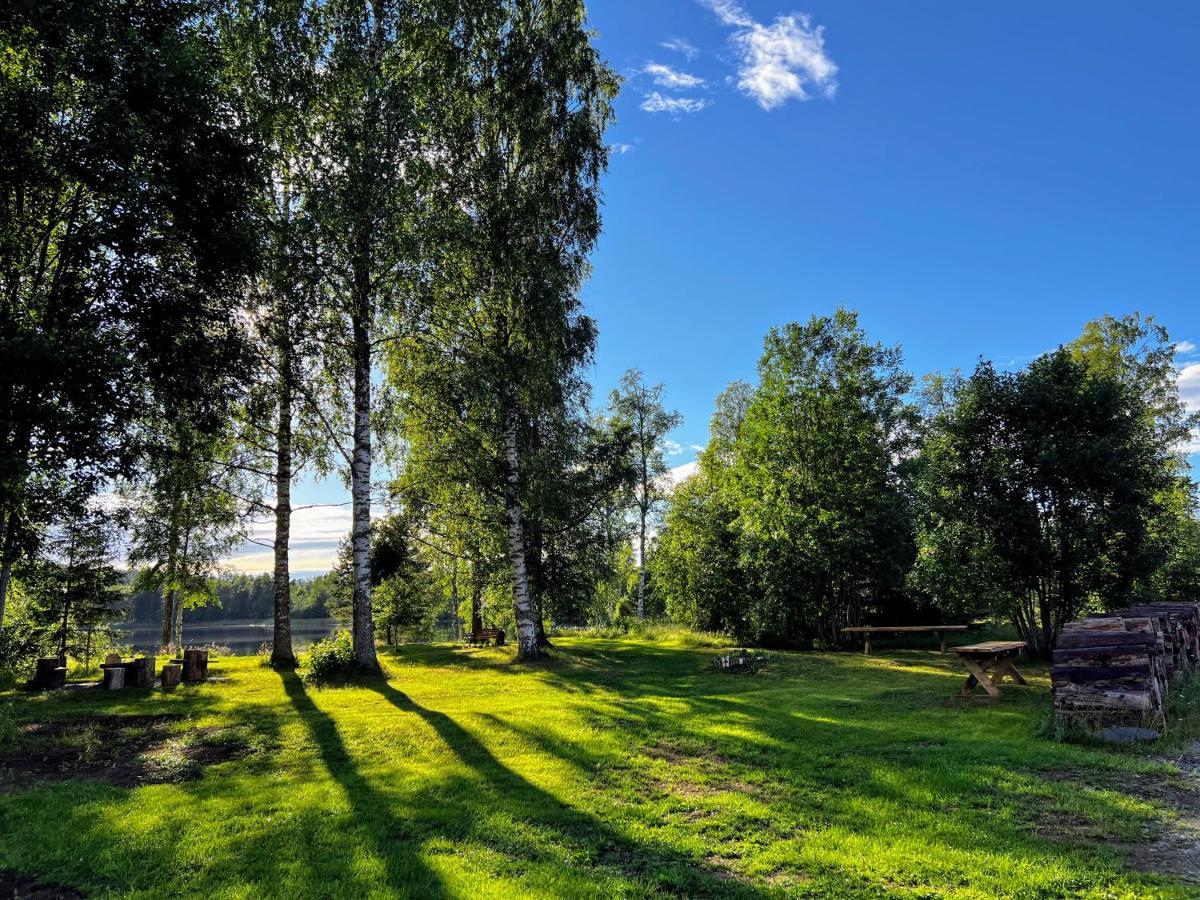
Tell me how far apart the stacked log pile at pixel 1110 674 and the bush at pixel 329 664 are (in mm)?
13485

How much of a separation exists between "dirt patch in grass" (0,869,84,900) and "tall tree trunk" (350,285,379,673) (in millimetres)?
9665

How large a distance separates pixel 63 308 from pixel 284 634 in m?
9.82

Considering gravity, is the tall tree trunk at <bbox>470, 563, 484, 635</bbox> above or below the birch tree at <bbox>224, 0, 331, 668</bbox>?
below

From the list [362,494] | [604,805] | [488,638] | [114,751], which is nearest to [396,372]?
[362,494]

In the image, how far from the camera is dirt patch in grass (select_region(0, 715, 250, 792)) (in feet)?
23.3

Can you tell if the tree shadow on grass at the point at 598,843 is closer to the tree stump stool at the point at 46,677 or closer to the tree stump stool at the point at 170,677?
the tree stump stool at the point at 170,677

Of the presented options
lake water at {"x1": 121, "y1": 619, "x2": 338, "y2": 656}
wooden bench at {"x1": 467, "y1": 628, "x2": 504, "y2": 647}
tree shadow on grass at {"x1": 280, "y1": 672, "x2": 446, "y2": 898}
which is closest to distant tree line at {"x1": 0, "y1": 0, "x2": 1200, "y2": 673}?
wooden bench at {"x1": 467, "y1": 628, "x2": 504, "y2": 647}

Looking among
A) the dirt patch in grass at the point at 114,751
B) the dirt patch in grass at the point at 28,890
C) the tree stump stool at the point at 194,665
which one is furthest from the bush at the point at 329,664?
the dirt patch in grass at the point at 28,890

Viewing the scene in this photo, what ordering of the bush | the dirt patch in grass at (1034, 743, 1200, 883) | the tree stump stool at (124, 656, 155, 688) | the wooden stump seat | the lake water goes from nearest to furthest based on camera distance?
the dirt patch in grass at (1034, 743, 1200, 883) → the wooden stump seat → the tree stump stool at (124, 656, 155, 688) → the bush → the lake water

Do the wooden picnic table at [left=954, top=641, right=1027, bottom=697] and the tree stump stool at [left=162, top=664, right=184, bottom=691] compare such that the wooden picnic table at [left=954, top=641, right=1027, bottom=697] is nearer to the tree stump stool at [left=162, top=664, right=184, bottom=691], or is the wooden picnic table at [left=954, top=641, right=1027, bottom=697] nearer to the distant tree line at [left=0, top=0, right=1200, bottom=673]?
the distant tree line at [left=0, top=0, right=1200, bottom=673]

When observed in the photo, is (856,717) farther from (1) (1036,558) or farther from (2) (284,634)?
(2) (284,634)

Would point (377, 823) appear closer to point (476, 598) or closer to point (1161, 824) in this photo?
point (1161, 824)

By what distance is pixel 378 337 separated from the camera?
16.0 m

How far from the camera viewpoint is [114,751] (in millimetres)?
8164
